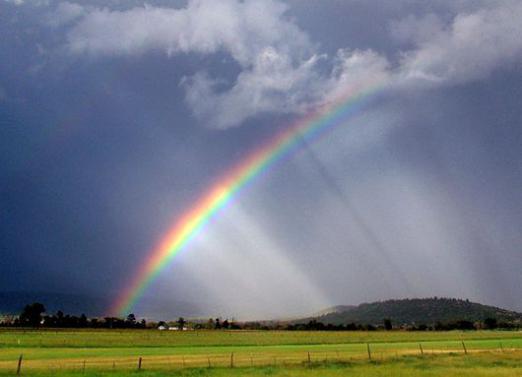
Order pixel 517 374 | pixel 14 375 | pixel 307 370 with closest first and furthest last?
pixel 14 375 < pixel 517 374 < pixel 307 370

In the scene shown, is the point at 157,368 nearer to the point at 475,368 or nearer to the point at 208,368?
the point at 208,368

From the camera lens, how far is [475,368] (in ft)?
155

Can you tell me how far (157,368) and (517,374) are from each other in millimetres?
30671

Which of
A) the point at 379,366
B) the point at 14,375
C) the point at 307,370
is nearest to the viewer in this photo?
the point at 14,375

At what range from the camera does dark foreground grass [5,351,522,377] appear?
4084 cm

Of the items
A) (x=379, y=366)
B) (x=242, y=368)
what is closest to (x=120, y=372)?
(x=242, y=368)

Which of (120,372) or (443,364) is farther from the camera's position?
(443,364)

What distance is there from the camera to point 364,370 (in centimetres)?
4488

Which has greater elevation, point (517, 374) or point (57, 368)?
point (57, 368)

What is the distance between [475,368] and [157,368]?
29344mm

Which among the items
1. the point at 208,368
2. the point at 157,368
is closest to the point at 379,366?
the point at 208,368

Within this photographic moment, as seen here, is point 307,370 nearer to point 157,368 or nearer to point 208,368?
point 208,368

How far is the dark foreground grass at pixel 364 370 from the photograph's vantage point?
134 ft

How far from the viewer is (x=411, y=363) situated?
170 ft
